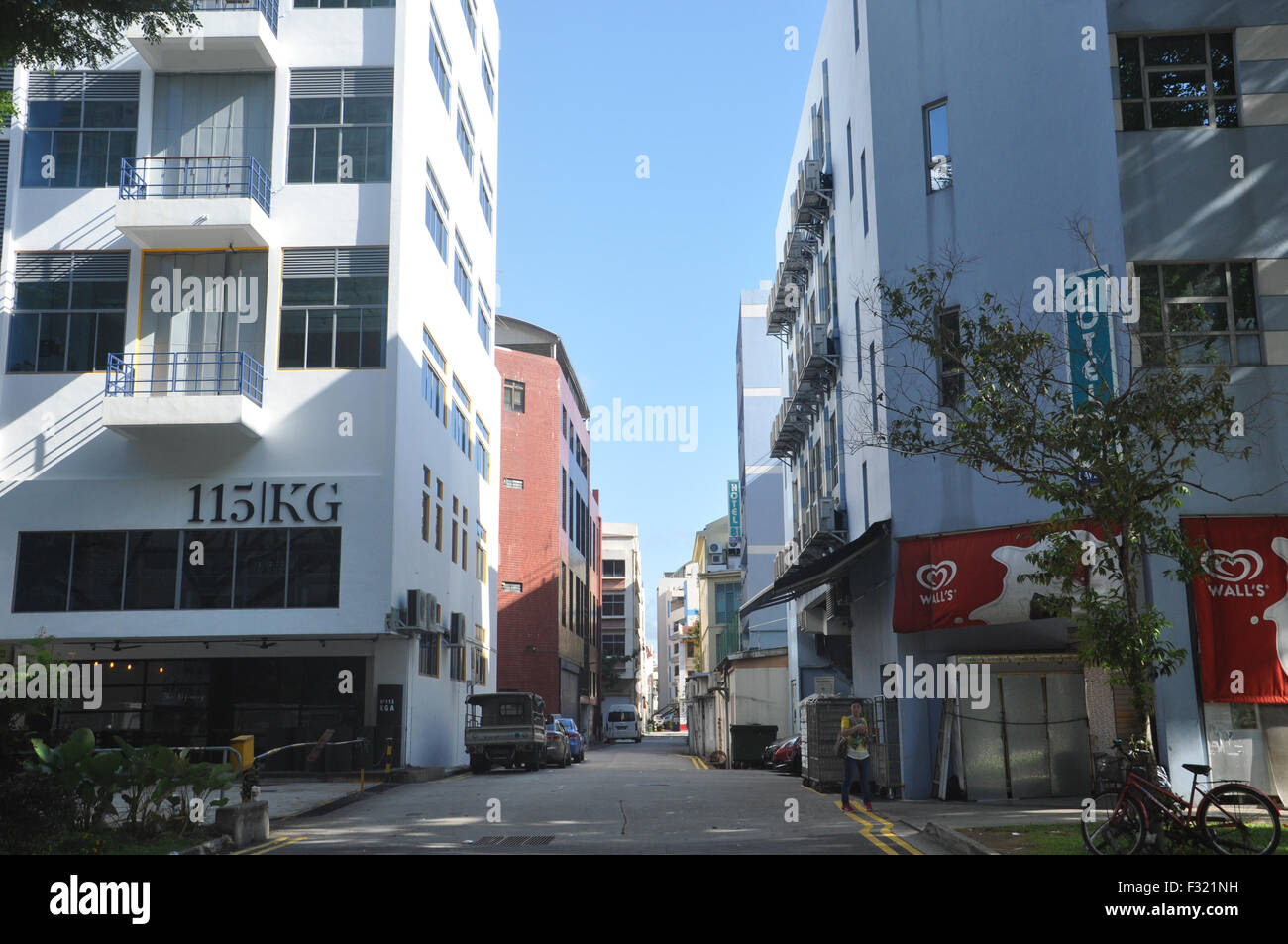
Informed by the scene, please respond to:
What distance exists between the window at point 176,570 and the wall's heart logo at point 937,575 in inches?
592

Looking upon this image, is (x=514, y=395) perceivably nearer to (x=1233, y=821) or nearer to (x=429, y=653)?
(x=429, y=653)

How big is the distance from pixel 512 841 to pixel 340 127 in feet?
74.7

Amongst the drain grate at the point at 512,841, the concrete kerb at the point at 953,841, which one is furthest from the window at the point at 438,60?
the concrete kerb at the point at 953,841

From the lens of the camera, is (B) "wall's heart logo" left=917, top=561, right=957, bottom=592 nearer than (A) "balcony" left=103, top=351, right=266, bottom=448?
Yes

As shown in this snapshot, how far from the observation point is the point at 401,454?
→ 31172mm

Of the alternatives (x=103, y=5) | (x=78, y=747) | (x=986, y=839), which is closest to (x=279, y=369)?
(x=103, y=5)

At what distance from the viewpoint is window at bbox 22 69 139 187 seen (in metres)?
31.7

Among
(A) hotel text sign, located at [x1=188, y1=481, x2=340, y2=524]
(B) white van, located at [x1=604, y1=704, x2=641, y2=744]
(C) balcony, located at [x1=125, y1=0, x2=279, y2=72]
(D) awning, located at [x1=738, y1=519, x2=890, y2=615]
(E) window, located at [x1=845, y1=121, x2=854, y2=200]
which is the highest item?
(C) balcony, located at [x1=125, y1=0, x2=279, y2=72]

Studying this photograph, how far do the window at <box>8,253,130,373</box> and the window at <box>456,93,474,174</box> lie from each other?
536 inches

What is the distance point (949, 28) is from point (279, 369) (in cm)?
1788

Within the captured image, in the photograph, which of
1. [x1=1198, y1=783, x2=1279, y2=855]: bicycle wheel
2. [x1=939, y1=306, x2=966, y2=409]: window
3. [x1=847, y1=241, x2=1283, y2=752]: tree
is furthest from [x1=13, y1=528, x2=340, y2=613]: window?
[x1=1198, y1=783, x2=1279, y2=855]: bicycle wheel

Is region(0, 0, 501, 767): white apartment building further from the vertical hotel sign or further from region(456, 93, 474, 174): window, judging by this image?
the vertical hotel sign

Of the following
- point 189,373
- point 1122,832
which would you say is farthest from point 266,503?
point 1122,832

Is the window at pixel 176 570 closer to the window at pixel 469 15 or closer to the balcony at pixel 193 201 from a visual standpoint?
the balcony at pixel 193 201
